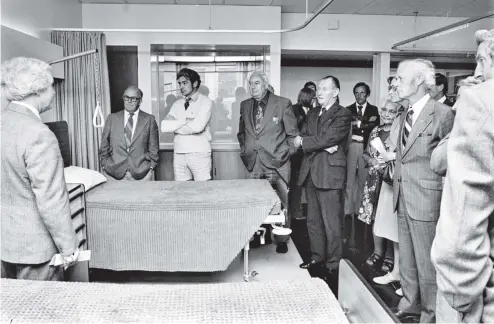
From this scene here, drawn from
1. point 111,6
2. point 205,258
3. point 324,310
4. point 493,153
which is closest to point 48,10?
point 111,6

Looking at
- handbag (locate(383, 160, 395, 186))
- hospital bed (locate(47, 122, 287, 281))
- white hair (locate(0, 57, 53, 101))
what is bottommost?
hospital bed (locate(47, 122, 287, 281))

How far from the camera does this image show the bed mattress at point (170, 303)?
5.31 feet

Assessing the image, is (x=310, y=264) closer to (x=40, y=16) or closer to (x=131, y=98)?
(x=131, y=98)

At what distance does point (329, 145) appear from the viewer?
3982mm

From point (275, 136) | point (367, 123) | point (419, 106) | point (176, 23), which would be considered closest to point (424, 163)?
point (419, 106)

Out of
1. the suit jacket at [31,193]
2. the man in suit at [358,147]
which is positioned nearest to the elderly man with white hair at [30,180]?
the suit jacket at [31,193]

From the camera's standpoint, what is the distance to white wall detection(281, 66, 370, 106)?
33.7 feet

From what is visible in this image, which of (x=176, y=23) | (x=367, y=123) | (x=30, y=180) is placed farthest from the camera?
(x=176, y=23)

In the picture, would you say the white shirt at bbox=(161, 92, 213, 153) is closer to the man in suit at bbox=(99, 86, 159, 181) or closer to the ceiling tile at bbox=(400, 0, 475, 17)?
the man in suit at bbox=(99, 86, 159, 181)

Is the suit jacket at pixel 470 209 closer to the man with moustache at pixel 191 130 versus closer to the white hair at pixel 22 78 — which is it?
the white hair at pixel 22 78

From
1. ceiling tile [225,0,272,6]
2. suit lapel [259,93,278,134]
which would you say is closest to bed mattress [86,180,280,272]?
suit lapel [259,93,278,134]

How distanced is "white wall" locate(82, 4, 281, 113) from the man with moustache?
1805 millimetres

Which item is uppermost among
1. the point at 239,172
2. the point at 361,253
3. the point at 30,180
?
the point at 30,180

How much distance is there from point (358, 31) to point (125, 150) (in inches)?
171
